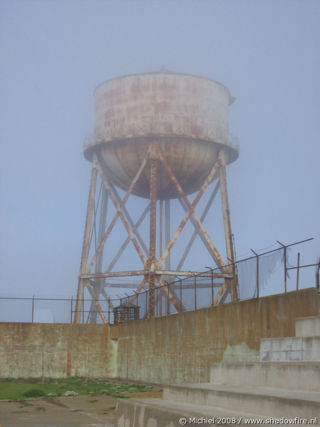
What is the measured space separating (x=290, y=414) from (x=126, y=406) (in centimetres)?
320

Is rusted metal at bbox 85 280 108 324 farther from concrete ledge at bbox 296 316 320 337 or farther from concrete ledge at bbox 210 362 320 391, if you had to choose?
concrete ledge at bbox 210 362 320 391

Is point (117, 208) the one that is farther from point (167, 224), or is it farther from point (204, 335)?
point (204, 335)

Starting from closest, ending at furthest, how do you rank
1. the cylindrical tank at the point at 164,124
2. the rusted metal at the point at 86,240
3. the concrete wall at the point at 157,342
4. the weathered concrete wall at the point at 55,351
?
the concrete wall at the point at 157,342
the weathered concrete wall at the point at 55,351
the cylindrical tank at the point at 164,124
the rusted metal at the point at 86,240

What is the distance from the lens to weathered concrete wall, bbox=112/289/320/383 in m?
16.2

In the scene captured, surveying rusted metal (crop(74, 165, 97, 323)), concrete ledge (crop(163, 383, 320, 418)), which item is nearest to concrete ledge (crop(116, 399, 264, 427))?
concrete ledge (crop(163, 383, 320, 418))

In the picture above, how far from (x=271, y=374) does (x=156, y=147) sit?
26.5 m

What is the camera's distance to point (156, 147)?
111 ft

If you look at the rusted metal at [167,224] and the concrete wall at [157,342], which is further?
the rusted metal at [167,224]

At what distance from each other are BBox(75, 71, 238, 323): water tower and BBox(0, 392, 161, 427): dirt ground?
15670 millimetres

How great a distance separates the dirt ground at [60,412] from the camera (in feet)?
40.0

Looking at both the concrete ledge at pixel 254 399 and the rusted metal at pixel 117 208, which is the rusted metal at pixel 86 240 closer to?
the rusted metal at pixel 117 208

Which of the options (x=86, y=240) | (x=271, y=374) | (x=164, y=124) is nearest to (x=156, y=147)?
(x=164, y=124)

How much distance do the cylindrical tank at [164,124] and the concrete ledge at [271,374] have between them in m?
25.7

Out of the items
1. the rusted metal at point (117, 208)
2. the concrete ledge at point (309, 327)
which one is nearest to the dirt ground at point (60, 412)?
the concrete ledge at point (309, 327)
